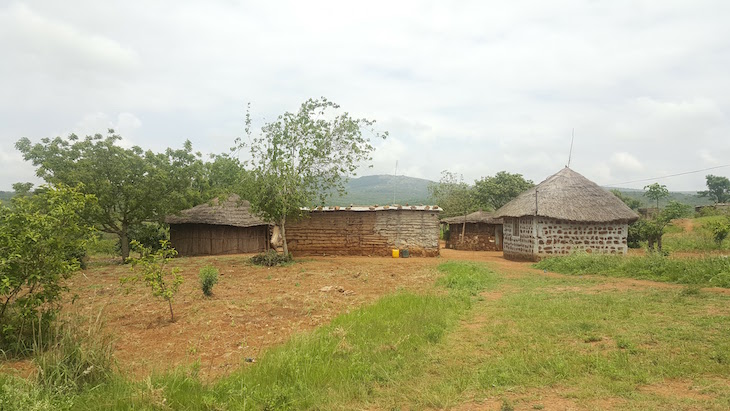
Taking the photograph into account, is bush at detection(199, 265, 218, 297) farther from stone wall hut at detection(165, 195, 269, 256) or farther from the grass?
stone wall hut at detection(165, 195, 269, 256)

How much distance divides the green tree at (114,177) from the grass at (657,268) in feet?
55.4

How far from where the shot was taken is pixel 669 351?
517 cm

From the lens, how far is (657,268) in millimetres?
11820

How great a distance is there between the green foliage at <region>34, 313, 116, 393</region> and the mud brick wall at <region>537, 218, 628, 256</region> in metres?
17.2

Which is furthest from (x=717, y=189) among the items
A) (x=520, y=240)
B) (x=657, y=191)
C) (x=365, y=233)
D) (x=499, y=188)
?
(x=365, y=233)

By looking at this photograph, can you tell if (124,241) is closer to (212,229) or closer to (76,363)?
(212,229)

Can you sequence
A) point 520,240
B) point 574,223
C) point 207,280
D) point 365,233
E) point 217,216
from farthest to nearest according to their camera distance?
1. point 217,216
2. point 365,233
3. point 520,240
4. point 574,223
5. point 207,280

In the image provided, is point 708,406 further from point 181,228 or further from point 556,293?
point 181,228

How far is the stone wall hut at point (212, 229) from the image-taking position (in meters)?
23.0

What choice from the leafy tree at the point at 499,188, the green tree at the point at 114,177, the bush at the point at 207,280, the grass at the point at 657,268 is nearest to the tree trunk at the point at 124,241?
the green tree at the point at 114,177

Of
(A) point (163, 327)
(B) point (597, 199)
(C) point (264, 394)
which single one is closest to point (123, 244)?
(A) point (163, 327)

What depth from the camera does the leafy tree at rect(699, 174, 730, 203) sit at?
1807 inches

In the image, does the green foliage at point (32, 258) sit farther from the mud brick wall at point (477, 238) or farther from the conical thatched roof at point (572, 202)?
the mud brick wall at point (477, 238)

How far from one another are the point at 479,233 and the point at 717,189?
38.2m
